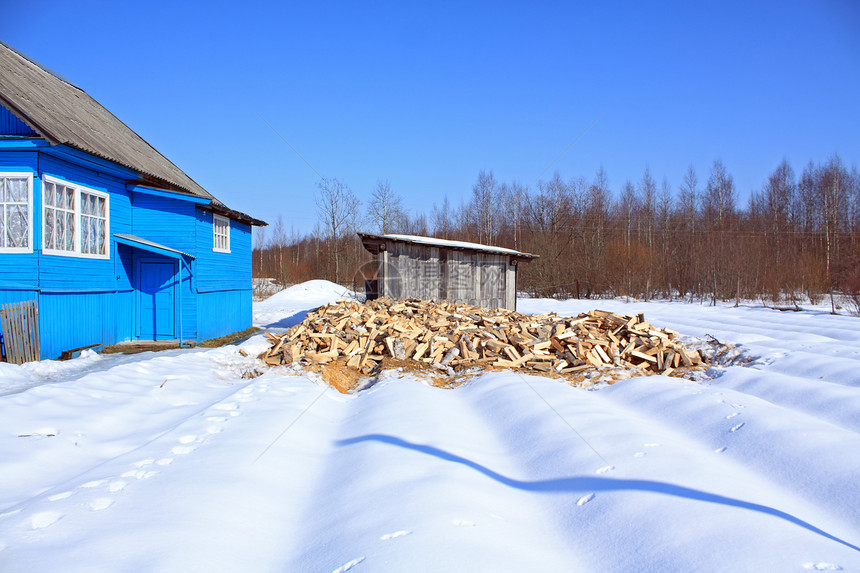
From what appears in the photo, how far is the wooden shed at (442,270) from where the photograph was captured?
15664 millimetres

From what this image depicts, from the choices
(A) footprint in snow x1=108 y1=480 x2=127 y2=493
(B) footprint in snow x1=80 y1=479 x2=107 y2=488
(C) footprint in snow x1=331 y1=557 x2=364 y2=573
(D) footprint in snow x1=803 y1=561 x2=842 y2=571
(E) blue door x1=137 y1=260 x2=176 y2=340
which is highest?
(E) blue door x1=137 y1=260 x2=176 y2=340

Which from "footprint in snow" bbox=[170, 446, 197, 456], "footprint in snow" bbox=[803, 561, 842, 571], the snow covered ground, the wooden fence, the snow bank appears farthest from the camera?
the snow bank

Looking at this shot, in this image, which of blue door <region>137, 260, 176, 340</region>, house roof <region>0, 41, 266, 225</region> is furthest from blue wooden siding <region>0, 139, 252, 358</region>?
house roof <region>0, 41, 266, 225</region>

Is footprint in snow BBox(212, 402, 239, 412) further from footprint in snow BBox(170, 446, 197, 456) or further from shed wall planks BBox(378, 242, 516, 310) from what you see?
shed wall planks BBox(378, 242, 516, 310)

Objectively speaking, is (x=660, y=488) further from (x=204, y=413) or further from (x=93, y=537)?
(x=204, y=413)

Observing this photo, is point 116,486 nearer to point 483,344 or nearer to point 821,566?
point 821,566

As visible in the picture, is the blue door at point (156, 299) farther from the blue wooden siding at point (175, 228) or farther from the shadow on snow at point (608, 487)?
the shadow on snow at point (608, 487)

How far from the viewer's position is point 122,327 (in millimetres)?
13016

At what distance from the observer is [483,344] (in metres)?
10.5

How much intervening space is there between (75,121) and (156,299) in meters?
5.19

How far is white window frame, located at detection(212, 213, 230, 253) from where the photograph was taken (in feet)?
50.9

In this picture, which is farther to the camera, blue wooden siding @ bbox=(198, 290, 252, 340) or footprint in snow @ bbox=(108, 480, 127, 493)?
blue wooden siding @ bbox=(198, 290, 252, 340)

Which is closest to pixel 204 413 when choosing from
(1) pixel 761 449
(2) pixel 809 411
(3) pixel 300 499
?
(3) pixel 300 499

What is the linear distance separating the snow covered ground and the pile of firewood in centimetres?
175
